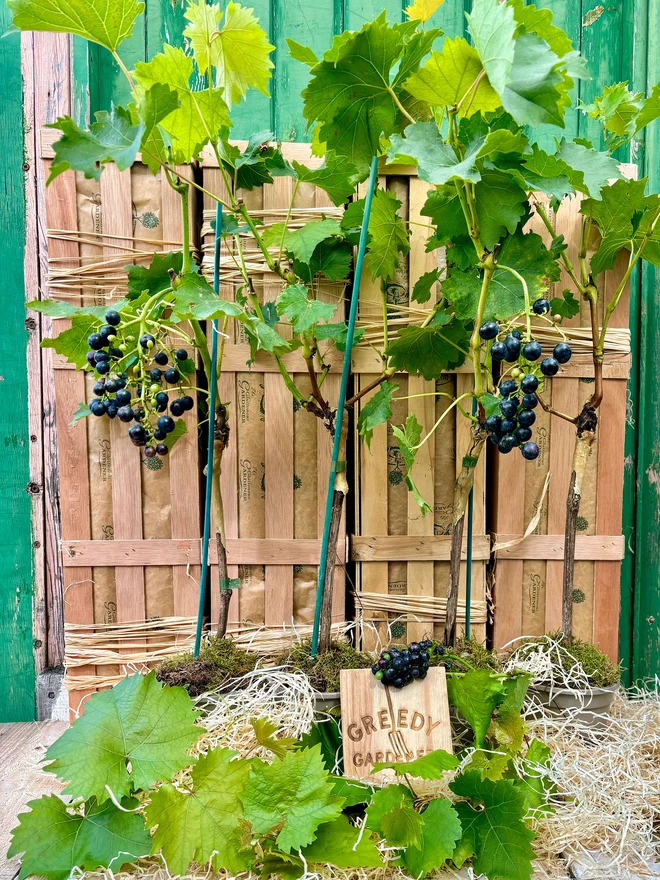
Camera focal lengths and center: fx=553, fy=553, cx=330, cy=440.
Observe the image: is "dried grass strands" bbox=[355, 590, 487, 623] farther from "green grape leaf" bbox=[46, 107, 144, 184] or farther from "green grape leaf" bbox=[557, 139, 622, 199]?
"green grape leaf" bbox=[46, 107, 144, 184]

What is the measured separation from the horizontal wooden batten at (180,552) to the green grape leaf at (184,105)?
2.58 feet

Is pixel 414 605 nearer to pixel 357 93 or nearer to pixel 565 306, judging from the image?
pixel 565 306

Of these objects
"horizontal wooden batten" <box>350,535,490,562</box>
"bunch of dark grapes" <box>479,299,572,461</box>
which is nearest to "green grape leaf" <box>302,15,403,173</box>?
"bunch of dark grapes" <box>479,299,572,461</box>

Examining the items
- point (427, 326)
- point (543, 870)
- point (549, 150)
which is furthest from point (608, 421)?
point (543, 870)

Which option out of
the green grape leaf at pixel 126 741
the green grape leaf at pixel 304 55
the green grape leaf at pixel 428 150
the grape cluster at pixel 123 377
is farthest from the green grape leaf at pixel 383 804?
the green grape leaf at pixel 304 55

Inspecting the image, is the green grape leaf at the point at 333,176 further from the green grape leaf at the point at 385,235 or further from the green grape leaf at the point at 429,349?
the green grape leaf at the point at 429,349

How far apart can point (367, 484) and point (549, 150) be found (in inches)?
39.6

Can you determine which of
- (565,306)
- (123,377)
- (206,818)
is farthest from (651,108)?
(206,818)

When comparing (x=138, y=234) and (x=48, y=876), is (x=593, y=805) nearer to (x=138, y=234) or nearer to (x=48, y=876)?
(x=48, y=876)

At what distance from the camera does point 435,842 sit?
31.1 inches

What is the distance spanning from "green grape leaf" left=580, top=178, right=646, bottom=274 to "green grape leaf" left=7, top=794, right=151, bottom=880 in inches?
50.4

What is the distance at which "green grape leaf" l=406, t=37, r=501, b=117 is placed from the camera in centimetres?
74

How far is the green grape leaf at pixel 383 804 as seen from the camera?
0.80m

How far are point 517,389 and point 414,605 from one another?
0.60m
